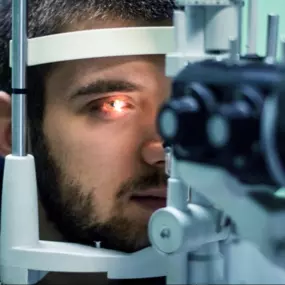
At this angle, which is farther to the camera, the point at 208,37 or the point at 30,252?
the point at 30,252

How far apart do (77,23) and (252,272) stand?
39 centimetres

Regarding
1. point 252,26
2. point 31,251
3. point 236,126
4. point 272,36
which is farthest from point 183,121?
point 31,251

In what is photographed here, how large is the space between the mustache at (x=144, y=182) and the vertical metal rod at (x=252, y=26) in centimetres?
20

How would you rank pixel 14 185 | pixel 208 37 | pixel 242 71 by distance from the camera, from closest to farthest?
1. pixel 242 71
2. pixel 208 37
3. pixel 14 185

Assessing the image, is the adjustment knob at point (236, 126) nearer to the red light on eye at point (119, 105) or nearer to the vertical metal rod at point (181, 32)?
the vertical metal rod at point (181, 32)

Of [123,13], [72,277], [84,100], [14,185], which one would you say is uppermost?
[123,13]

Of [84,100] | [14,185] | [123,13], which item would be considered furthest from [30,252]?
[123,13]

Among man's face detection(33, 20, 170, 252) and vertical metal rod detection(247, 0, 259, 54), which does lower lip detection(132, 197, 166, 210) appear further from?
vertical metal rod detection(247, 0, 259, 54)

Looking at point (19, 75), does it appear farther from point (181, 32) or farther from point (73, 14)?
point (181, 32)

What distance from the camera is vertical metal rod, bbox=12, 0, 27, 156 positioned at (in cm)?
82

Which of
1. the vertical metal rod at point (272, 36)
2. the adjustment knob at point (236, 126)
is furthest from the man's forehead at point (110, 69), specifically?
the adjustment knob at point (236, 126)

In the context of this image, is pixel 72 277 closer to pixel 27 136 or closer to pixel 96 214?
pixel 96 214

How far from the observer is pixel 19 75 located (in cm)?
83

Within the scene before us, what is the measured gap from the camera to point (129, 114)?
0.87 meters
